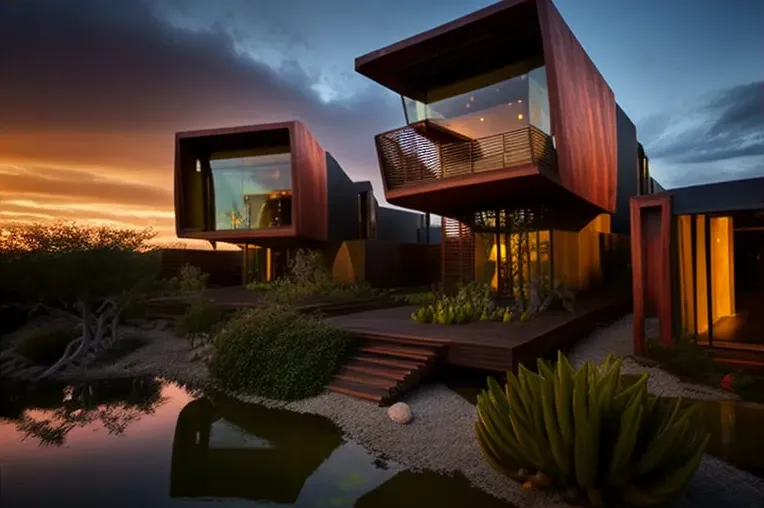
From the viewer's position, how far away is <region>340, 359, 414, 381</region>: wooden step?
7.10 m

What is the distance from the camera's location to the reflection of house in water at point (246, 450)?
4.43 metres

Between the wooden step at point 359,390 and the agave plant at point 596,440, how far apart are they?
2793 mm

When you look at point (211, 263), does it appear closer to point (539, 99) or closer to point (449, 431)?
point (539, 99)

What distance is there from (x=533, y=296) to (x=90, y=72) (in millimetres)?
9698

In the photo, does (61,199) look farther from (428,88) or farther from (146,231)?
(428,88)

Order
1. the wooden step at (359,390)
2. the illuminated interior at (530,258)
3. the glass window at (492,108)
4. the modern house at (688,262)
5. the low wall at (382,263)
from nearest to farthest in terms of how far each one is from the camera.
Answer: the wooden step at (359,390)
the modern house at (688,262)
the glass window at (492,108)
the illuminated interior at (530,258)
the low wall at (382,263)

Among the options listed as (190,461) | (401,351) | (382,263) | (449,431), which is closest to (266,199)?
(382,263)

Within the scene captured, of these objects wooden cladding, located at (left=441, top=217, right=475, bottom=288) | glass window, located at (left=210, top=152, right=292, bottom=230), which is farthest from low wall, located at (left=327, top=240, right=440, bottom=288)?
wooden cladding, located at (left=441, top=217, right=475, bottom=288)

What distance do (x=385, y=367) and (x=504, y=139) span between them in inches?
230

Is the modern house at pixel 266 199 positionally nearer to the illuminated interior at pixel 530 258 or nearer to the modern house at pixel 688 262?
the illuminated interior at pixel 530 258

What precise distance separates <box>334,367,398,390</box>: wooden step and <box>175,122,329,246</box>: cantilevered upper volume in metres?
10.1

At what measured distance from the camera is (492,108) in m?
11.6

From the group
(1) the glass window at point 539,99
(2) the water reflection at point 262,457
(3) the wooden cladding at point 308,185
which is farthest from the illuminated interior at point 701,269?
(3) the wooden cladding at point 308,185

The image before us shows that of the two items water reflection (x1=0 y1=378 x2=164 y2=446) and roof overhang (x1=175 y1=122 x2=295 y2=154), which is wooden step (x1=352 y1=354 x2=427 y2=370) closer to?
water reflection (x1=0 y1=378 x2=164 y2=446)
